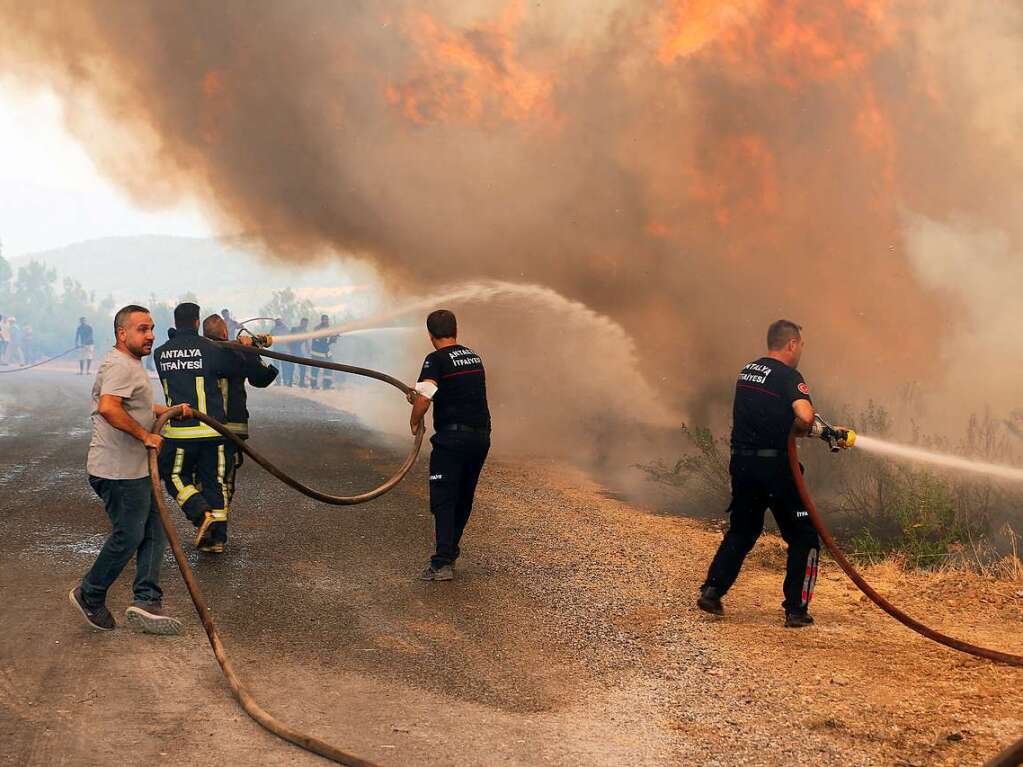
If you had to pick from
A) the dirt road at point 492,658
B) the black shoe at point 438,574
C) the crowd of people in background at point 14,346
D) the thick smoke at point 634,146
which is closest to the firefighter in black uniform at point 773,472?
the dirt road at point 492,658

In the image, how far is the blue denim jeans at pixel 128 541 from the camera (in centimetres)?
543

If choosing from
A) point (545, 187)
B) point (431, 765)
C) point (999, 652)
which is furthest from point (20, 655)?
point (545, 187)

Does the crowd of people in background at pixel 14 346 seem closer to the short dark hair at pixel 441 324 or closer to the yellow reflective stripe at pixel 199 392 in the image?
the yellow reflective stripe at pixel 199 392

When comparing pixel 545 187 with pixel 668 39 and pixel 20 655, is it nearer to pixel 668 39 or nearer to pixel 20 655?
pixel 668 39

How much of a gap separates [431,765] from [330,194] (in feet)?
48.9

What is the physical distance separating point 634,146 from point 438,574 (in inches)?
416

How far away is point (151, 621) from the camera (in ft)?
17.7

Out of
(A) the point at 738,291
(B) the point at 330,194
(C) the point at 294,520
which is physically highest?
(B) the point at 330,194

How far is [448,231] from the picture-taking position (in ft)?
56.7

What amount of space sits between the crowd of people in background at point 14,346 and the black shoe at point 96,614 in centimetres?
3597

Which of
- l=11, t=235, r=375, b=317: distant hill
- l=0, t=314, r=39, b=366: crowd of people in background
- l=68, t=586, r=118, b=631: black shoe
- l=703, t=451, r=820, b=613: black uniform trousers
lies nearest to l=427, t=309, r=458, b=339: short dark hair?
l=703, t=451, r=820, b=613: black uniform trousers

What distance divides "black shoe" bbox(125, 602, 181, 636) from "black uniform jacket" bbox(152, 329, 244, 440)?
1.95 meters

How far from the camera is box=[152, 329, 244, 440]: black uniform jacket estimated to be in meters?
7.23

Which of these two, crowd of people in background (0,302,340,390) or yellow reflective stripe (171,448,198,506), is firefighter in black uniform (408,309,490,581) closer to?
yellow reflective stripe (171,448,198,506)
